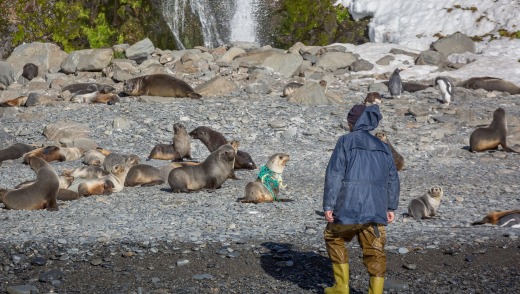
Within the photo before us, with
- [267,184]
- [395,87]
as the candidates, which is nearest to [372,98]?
[395,87]

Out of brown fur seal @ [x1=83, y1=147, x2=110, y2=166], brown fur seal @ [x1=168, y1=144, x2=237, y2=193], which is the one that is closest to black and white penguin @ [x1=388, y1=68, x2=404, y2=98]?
brown fur seal @ [x1=83, y1=147, x2=110, y2=166]

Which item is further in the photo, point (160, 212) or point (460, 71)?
point (460, 71)

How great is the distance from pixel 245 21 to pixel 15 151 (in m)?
13.2

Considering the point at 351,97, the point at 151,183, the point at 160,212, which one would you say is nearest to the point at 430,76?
the point at 351,97

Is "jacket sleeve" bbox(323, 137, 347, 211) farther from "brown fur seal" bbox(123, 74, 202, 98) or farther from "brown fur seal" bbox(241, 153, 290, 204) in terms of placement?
"brown fur seal" bbox(123, 74, 202, 98)

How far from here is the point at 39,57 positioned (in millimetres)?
21766

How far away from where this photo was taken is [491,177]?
477 inches

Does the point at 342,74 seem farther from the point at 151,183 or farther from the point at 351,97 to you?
the point at 151,183

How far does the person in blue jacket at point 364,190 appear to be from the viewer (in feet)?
19.3

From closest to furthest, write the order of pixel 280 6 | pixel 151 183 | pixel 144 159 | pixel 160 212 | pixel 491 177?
pixel 160 212, pixel 151 183, pixel 491 177, pixel 144 159, pixel 280 6

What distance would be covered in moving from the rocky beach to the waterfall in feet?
9.60

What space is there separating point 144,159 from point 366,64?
8.87 m

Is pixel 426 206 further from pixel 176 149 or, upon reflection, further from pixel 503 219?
pixel 176 149

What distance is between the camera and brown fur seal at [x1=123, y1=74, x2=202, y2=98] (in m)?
17.4
